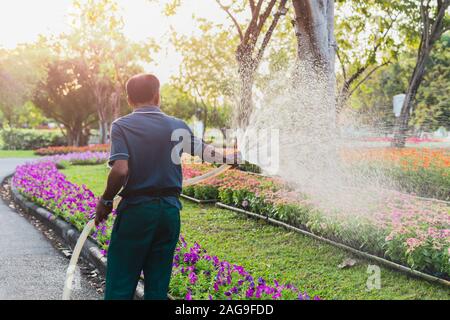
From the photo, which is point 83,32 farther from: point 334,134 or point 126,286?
Result: point 126,286

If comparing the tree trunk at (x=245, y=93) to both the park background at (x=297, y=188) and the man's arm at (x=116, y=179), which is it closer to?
the park background at (x=297, y=188)

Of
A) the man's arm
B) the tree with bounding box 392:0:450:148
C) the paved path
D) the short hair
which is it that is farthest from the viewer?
the tree with bounding box 392:0:450:148

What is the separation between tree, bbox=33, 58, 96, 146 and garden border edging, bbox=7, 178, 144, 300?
21.5 meters

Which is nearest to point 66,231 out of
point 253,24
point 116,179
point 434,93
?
point 116,179

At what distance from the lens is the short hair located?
2988 millimetres

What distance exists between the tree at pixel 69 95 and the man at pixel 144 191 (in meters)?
27.6

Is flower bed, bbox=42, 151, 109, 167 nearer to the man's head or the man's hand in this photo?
the man's hand

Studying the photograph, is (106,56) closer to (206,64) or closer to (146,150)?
(206,64)

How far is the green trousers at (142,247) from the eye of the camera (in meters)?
2.85

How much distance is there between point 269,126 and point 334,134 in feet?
3.07

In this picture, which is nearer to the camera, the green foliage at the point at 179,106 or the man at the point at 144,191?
the man at the point at 144,191

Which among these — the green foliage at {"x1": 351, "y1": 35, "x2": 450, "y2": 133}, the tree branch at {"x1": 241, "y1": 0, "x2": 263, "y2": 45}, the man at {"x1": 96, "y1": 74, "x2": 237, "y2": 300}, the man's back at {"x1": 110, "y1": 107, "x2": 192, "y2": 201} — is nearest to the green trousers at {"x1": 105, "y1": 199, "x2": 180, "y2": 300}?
the man at {"x1": 96, "y1": 74, "x2": 237, "y2": 300}

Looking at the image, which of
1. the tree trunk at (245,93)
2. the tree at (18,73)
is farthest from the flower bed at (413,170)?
the tree at (18,73)

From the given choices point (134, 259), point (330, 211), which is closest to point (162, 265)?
point (134, 259)
